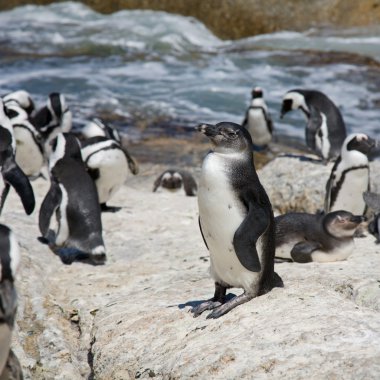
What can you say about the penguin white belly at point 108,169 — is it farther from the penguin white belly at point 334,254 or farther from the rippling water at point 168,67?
the rippling water at point 168,67

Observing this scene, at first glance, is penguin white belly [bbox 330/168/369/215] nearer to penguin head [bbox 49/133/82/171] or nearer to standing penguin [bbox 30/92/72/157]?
penguin head [bbox 49/133/82/171]

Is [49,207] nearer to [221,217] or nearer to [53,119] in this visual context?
[221,217]

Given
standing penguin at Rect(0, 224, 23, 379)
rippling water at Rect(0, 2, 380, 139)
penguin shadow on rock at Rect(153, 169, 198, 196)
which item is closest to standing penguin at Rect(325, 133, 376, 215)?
penguin shadow on rock at Rect(153, 169, 198, 196)

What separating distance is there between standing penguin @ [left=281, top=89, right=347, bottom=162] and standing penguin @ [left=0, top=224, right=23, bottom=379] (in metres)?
6.76

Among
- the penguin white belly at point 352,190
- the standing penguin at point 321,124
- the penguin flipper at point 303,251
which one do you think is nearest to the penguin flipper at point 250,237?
the penguin flipper at point 303,251

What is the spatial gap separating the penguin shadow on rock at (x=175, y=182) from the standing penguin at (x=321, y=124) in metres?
1.62

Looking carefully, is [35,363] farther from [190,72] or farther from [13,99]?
[190,72]

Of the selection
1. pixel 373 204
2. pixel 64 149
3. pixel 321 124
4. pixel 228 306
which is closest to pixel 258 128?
pixel 321 124

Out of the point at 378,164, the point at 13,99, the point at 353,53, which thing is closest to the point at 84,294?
the point at 378,164

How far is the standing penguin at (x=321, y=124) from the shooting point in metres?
10.1

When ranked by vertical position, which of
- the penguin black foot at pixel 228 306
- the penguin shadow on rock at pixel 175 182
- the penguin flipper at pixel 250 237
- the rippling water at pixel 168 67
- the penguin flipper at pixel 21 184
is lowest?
the rippling water at pixel 168 67

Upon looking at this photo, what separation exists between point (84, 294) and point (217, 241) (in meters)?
1.61

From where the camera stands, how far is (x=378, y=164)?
9094 mm

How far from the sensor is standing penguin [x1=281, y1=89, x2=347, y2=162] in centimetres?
1014
